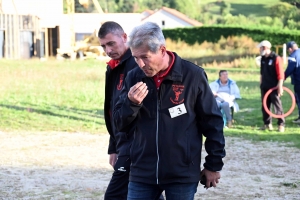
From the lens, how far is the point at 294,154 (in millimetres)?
9969

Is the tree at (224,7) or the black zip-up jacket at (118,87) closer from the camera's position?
the black zip-up jacket at (118,87)

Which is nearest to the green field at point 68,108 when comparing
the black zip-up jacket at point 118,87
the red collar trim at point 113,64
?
the black zip-up jacket at point 118,87

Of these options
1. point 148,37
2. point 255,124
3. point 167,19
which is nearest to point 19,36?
point 255,124

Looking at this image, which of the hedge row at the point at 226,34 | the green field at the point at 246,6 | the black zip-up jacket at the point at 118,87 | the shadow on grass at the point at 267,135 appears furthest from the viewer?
the green field at the point at 246,6

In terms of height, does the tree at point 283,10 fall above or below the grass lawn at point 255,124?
above

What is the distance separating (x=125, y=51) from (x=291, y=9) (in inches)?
3238

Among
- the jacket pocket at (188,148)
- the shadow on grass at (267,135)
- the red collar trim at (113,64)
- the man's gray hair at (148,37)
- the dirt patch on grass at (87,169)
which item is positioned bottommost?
the shadow on grass at (267,135)

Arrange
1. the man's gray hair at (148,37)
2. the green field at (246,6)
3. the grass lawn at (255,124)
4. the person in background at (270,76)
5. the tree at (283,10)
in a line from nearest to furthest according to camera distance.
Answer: the man's gray hair at (148,37) < the grass lawn at (255,124) < the person in background at (270,76) < the tree at (283,10) < the green field at (246,6)

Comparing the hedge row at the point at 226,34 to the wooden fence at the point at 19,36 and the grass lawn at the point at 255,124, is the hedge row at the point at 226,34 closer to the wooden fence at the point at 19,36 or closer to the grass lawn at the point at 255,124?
the wooden fence at the point at 19,36

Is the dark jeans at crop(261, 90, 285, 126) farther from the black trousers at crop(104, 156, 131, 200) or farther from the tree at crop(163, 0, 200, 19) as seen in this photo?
the tree at crop(163, 0, 200, 19)

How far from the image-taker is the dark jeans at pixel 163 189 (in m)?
3.69

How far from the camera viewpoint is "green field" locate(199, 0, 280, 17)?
11419 cm

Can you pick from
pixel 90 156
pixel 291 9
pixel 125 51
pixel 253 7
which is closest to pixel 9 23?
pixel 90 156

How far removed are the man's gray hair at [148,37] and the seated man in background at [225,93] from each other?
965 centimetres
